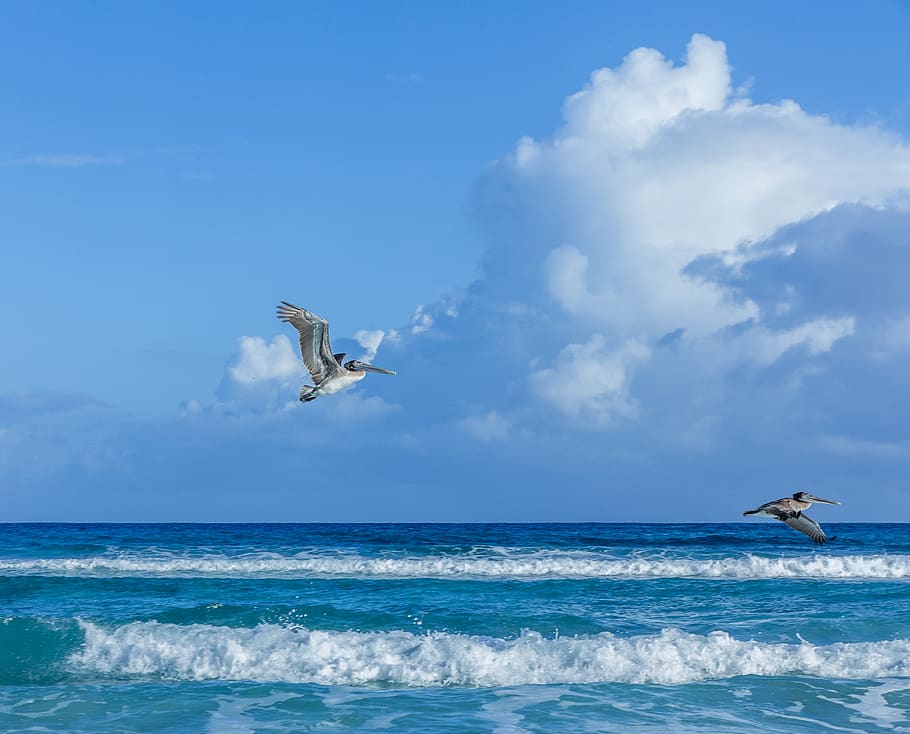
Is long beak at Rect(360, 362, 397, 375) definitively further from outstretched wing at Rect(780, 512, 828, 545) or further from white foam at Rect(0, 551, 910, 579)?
white foam at Rect(0, 551, 910, 579)

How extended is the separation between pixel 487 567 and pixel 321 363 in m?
15.4

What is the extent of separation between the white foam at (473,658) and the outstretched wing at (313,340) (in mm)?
4438

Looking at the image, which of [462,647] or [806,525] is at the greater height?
[806,525]

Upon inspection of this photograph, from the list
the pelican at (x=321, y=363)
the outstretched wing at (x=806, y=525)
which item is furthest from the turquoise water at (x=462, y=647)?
the pelican at (x=321, y=363)

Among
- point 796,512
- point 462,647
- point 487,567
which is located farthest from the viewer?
point 487,567

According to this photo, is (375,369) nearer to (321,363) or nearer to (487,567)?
(321,363)

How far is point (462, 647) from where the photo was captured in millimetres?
14617

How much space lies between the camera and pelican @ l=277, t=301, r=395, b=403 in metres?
12.1

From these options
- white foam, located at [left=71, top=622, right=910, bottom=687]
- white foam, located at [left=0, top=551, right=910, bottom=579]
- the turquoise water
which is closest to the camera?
the turquoise water

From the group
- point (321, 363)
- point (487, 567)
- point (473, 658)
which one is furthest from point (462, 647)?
point (487, 567)

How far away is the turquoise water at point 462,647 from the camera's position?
1183cm

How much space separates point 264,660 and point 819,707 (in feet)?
25.0

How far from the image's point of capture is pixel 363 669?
1398 cm

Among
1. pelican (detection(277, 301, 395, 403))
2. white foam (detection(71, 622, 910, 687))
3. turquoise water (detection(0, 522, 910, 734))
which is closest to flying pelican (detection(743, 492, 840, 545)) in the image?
turquoise water (detection(0, 522, 910, 734))
